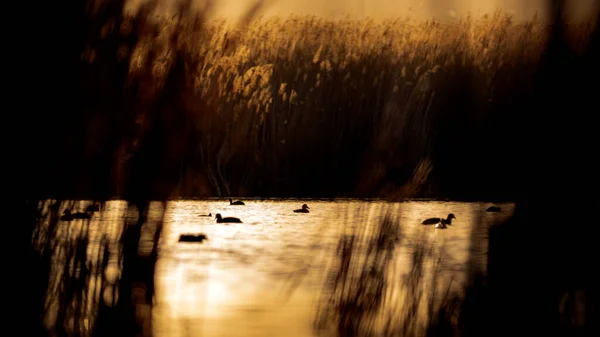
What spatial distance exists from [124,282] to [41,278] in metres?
0.35

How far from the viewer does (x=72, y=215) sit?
4543 mm

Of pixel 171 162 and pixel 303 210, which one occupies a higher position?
pixel 171 162

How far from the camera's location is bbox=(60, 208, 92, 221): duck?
448cm

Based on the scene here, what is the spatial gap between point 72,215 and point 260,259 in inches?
198

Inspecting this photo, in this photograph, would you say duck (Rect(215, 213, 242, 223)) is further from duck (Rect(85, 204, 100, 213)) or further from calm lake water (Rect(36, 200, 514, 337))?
duck (Rect(85, 204, 100, 213))

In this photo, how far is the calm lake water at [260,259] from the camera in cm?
468

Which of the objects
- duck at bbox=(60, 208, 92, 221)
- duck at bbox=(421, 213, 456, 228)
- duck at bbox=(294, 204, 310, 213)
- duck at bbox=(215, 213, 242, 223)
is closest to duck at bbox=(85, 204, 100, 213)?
duck at bbox=(60, 208, 92, 221)

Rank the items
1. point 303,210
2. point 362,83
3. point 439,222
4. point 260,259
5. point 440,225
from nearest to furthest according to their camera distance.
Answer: point 362,83 < point 260,259 < point 440,225 < point 439,222 < point 303,210

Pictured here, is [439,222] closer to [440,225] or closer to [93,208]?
[440,225]

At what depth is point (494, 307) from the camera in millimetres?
4613

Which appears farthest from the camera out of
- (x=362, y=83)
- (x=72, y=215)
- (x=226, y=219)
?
(x=226, y=219)

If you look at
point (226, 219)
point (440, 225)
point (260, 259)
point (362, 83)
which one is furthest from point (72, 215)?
point (226, 219)

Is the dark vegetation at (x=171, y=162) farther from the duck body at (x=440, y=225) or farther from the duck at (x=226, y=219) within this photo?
the duck at (x=226, y=219)

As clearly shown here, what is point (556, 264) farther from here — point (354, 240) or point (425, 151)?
point (425, 151)
